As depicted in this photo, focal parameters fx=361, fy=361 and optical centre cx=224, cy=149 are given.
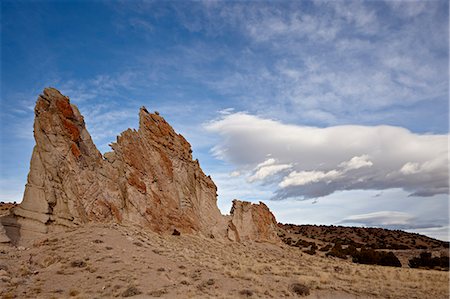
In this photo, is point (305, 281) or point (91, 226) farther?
point (91, 226)

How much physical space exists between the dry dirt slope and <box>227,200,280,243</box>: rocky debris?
1768cm

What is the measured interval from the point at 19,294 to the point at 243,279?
11509 millimetres

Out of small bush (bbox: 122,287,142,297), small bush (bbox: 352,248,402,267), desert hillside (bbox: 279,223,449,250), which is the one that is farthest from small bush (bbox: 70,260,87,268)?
desert hillside (bbox: 279,223,449,250)

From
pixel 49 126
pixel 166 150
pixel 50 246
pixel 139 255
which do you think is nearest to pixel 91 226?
pixel 50 246

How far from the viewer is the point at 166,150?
37875 mm

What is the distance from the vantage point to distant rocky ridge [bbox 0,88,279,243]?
25.2m

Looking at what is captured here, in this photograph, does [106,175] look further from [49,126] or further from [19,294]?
[19,294]

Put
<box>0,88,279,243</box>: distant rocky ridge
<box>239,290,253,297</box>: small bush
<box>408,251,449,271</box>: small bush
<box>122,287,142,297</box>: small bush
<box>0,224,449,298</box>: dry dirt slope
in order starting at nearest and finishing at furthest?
<box>122,287,142,297</box>: small bush
<box>0,224,449,298</box>: dry dirt slope
<box>239,290,253,297</box>: small bush
<box>0,88,279,243</box>: distant rocky ridge
<box>408,251,449,271</box>: small bush

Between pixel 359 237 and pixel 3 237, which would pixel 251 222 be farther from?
pixel 359 237

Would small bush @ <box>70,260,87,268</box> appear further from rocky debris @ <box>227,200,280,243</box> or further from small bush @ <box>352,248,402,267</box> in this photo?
small bush @ <box>352,248,402,267</box>

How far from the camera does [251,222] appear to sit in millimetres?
47781

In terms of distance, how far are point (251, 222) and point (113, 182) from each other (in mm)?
22255

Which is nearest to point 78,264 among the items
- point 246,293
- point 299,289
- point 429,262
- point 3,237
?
point 3,237

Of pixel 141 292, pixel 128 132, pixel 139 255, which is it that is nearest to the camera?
pixel 141 292
